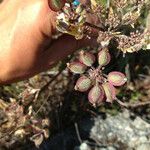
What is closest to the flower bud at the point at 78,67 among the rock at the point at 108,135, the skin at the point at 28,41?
the skin at the point at 28,41

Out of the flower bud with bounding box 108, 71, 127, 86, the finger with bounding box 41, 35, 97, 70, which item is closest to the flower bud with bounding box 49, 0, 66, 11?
the flower bud with bounding box 108, 71, 127, 86

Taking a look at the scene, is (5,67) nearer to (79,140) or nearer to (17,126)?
(17,126)

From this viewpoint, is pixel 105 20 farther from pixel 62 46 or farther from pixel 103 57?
pixel 62 46

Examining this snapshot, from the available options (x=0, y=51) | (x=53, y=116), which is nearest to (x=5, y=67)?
(x=0, y=51)

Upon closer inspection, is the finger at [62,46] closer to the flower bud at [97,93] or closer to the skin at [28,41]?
the skin at [28,41]

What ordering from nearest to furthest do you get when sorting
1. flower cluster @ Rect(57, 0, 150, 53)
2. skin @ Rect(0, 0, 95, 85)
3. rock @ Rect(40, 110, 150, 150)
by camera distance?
flower cluster @ Rect(57, 0, 150, 53) → skin @ Rect(0, 0, 95, 85) → rock @ Rect(40, 110, 150, 150)

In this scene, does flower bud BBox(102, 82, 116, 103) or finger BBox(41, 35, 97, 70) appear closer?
flower bud BBox(102, 82, 116, 103)

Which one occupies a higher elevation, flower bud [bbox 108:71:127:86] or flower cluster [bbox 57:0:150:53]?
flower cluster [bbox 57:0:150:53]

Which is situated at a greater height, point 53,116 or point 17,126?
point 17,126

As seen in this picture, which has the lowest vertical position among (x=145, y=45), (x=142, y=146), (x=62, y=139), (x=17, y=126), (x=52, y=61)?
(x=142, y=146)

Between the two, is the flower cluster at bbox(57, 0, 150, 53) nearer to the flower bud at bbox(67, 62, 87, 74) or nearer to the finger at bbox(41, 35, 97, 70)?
the flower bud at bbox(67, 62, 87, 74)
